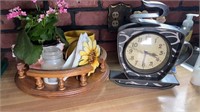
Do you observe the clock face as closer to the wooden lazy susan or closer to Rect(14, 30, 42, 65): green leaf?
the wooden lazy susan

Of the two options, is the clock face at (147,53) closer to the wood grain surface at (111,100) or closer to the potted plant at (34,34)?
the wood grain surface at (111,100)

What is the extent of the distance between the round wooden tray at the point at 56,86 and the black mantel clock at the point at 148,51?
0.21 feet

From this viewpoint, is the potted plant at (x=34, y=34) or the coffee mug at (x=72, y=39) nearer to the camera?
the potted plant at (x=34, y=34)

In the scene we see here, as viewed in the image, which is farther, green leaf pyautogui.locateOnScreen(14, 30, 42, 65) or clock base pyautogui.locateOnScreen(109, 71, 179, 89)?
clock base pyautogui.locateOnScreen(109, 71, 179, 89)

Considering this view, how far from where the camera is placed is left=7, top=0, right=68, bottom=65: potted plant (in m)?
0.54

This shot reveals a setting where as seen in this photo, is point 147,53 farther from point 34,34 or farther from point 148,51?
point 34,34

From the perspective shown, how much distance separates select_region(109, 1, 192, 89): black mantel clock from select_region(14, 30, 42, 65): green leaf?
0.24 m

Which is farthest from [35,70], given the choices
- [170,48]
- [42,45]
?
[170,48]

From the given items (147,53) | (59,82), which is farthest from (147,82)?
(59,82)

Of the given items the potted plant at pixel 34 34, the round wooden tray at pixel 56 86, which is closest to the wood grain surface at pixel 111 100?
the round wooden tray at pixel 56 86

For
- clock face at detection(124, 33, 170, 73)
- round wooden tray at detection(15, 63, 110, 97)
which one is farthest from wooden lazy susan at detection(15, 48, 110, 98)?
clock face at detection(124, 33, 170, 73)

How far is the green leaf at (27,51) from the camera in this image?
1.77 ft

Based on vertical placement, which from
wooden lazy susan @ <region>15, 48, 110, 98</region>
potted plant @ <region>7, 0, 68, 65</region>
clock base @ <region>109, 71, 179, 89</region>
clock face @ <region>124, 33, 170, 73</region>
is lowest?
clock base @ <region>109, 71, 179, 89</region>

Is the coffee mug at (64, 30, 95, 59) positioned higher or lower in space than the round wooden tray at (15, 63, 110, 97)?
higher
